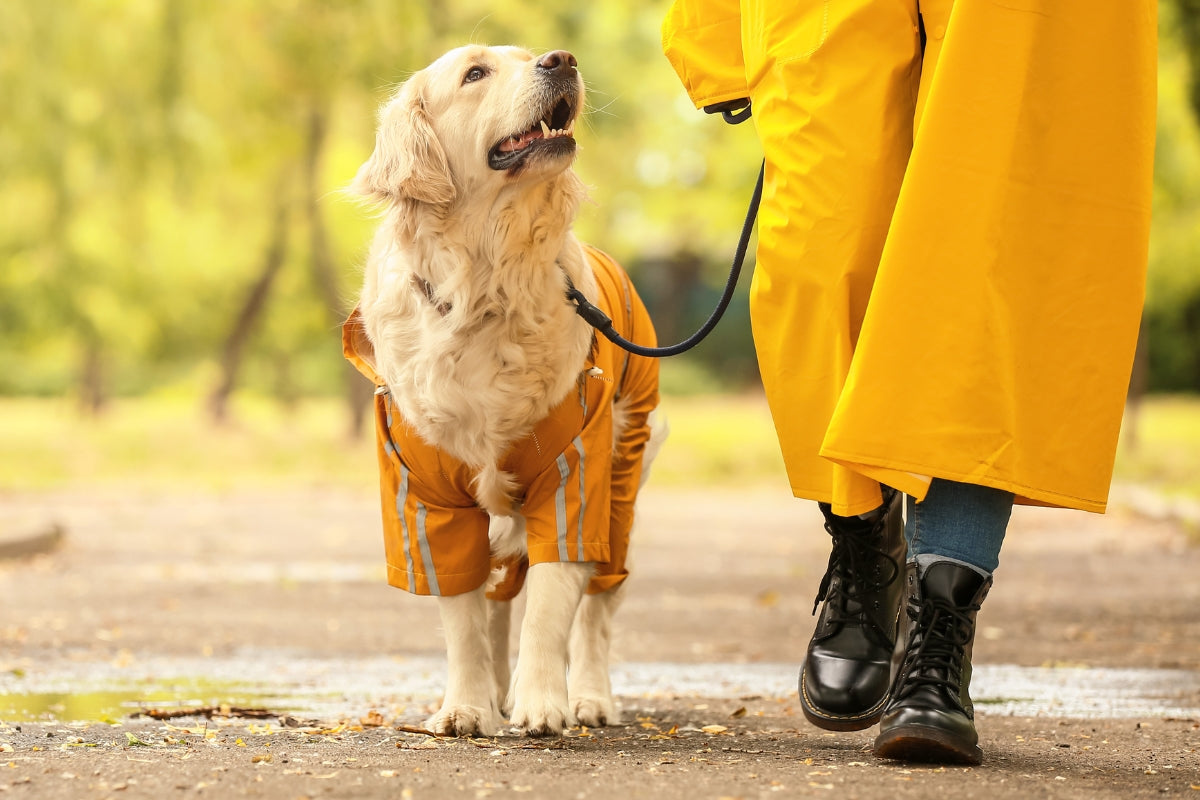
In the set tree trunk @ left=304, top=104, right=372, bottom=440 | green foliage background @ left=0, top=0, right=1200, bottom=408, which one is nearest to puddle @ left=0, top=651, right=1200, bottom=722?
green foliage background @ left=0, top=0, right=1200, bottom=408

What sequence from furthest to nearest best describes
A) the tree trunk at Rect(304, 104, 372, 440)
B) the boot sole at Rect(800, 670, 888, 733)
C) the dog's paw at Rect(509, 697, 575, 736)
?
the tree trunk at Rect(304, 104, 372, 440)
the dog's paw at Rect(509, 697, 575, 736)
the boot sole at Rect(800, 670, 888, 733)

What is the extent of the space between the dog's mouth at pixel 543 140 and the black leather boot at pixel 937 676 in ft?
4.82

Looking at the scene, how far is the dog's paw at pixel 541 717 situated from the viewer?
352 cm

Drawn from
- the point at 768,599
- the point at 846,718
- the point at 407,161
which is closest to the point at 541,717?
the point at 846,718

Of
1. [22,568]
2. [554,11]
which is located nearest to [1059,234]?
[22,568]

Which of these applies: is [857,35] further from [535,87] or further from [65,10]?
[65,10]

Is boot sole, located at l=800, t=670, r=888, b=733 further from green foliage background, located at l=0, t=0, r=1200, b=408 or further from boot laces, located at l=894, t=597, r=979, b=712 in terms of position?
green foliage background, located at l=0, t=0, r=1200, b=408

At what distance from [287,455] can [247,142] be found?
4.35 metres

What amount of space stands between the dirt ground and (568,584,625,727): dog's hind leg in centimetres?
12

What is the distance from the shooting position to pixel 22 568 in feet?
28.3

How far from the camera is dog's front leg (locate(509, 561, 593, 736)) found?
11.6 feet

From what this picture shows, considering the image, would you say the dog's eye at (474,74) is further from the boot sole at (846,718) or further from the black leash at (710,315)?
the boot sole at (846,718)

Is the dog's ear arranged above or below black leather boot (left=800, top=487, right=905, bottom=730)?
above

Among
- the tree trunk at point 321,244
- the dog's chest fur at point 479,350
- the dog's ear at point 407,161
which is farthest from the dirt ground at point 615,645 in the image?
the tree trunk at point 321,244
